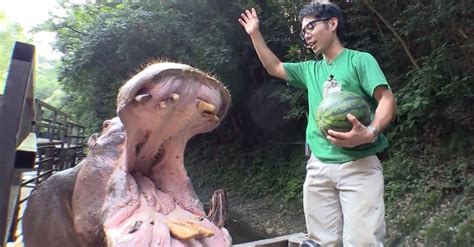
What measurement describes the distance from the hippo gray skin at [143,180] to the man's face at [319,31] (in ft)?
5.29

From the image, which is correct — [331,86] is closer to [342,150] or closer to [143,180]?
[342,150]

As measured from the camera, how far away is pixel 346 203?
258 centimetres

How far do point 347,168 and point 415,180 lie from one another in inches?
199

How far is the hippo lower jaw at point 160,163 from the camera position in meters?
1.04

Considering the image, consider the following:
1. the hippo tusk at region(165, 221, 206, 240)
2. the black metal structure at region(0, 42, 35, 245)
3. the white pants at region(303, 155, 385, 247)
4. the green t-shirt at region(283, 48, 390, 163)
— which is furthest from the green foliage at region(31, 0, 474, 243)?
the black metal structure at region(0, 42, 35, 245)

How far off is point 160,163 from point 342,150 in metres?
1.49

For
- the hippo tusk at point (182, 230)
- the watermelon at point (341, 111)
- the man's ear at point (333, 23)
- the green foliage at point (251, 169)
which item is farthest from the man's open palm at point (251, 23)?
the green foliage at point (251, 169)

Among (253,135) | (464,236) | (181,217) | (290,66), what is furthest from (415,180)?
(181,217)

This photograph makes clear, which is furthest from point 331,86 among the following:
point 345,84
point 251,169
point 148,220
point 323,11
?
point 251,169

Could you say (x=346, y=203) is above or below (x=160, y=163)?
below

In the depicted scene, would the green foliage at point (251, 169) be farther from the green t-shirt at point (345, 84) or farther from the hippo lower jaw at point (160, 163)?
the hippo lower jaw at point (160, 163)

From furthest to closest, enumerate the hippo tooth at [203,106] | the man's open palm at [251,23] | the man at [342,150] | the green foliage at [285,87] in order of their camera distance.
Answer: the green foliage at [285,87] < the man's open palm at [251,23] < the man at [342,150] < the hippo tooth at [203,106]

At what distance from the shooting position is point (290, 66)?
3.04 m

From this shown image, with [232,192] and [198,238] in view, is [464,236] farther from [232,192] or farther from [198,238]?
[232,192]
